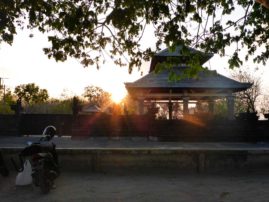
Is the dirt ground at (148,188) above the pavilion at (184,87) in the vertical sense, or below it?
below

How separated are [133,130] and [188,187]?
16438 millimetres

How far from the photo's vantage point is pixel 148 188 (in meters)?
7.88

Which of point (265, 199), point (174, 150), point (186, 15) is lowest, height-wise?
point (265, 199)

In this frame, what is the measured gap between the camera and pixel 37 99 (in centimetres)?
7725

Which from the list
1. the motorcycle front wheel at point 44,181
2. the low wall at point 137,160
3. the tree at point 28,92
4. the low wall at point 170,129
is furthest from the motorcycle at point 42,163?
the tree at point 28,92

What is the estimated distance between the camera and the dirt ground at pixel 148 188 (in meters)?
7.04

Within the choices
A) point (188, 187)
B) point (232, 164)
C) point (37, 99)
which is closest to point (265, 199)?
point (188, 187)

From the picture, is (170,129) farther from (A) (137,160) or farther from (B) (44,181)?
(B) (44,181)

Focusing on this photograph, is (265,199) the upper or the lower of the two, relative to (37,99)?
lower

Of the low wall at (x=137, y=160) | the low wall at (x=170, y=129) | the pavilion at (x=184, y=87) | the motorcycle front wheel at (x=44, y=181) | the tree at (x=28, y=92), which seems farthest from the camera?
the tree at (x=28, y=92)

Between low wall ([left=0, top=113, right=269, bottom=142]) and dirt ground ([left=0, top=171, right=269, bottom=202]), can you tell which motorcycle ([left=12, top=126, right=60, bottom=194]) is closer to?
dirt ground ([left=0, top=171, right=269, bottom=202])

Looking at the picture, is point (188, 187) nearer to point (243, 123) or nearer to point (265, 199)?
point (265, 199)

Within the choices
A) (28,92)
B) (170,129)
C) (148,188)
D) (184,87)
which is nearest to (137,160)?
(148,188)

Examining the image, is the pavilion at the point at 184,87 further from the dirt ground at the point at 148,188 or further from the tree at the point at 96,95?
the tree at the point at 96,95
